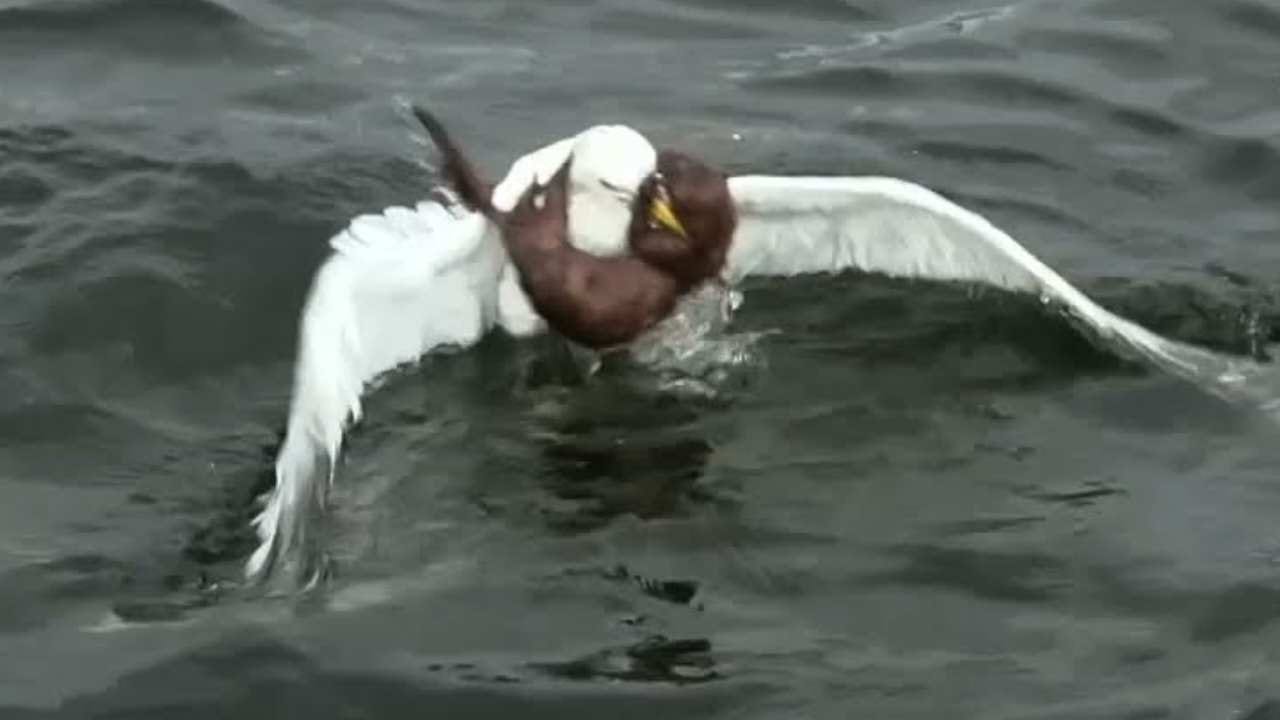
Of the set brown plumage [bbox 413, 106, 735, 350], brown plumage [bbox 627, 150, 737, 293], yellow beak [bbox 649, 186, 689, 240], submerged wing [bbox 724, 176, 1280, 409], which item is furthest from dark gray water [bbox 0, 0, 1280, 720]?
yellow beak [bbox 649, 186, 689, 240]

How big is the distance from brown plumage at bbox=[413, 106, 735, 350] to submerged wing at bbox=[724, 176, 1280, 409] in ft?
0.60

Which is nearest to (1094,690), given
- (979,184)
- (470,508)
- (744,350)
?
(470,508)

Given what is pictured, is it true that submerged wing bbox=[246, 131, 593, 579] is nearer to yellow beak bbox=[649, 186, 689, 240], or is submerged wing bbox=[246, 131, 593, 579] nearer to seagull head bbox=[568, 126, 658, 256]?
seagull head bbox=[568, 126, 658, 256]

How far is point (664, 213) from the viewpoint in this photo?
28.7 ft

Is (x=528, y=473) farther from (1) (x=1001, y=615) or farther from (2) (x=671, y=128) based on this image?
(2) (x=671, y=128)

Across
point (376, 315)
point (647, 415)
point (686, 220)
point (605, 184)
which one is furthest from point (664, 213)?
point (376, 315)

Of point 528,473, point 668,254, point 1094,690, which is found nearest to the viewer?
point 1094,690

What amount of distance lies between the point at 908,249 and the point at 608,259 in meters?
1.06

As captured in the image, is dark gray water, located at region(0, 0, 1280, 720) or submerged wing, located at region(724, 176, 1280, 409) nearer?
dark gray water, located at region(0, 0, 1280, 720)

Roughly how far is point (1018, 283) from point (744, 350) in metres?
Answer: 0.93

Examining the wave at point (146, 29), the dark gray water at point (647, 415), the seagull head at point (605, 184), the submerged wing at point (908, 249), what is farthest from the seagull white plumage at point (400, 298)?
the wave at point (146, 29)

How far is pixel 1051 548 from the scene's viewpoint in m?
7.78

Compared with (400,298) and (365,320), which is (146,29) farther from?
(365,320)

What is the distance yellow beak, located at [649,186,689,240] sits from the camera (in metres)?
8.75
